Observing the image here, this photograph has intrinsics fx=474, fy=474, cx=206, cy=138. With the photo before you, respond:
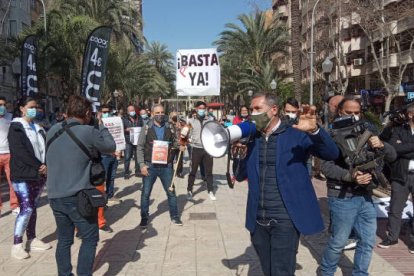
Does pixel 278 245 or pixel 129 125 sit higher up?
pixel 129 125

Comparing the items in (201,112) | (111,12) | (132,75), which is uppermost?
(111,12)

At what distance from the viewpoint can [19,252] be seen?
18.1 ft

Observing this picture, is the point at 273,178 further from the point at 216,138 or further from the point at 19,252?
the point at 19,252

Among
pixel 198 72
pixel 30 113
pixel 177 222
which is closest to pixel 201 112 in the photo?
pixel 198 72

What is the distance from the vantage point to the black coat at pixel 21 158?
5.58 meters

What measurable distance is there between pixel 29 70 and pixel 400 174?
9330mm

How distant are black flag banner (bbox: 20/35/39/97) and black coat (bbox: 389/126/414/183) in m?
8.62

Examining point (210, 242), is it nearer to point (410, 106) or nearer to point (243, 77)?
point (410, 106)

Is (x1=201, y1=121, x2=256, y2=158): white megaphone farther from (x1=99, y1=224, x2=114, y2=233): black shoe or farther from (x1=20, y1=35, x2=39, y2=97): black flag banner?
(x1=20, y1=35, x2=39, y2=97): black flag banner

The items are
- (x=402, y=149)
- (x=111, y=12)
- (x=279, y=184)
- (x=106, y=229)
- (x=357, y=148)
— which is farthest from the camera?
(x=111, y=12)

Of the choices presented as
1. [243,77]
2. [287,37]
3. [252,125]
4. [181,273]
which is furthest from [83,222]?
[243,77]

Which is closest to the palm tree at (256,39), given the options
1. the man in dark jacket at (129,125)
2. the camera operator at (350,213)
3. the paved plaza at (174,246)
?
the man in dark jacket at (129,125)

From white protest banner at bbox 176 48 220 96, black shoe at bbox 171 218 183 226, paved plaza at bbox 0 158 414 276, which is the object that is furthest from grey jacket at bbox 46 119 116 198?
white protest banner at bbox 176 48 220 96

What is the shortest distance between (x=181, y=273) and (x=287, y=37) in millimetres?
31755
